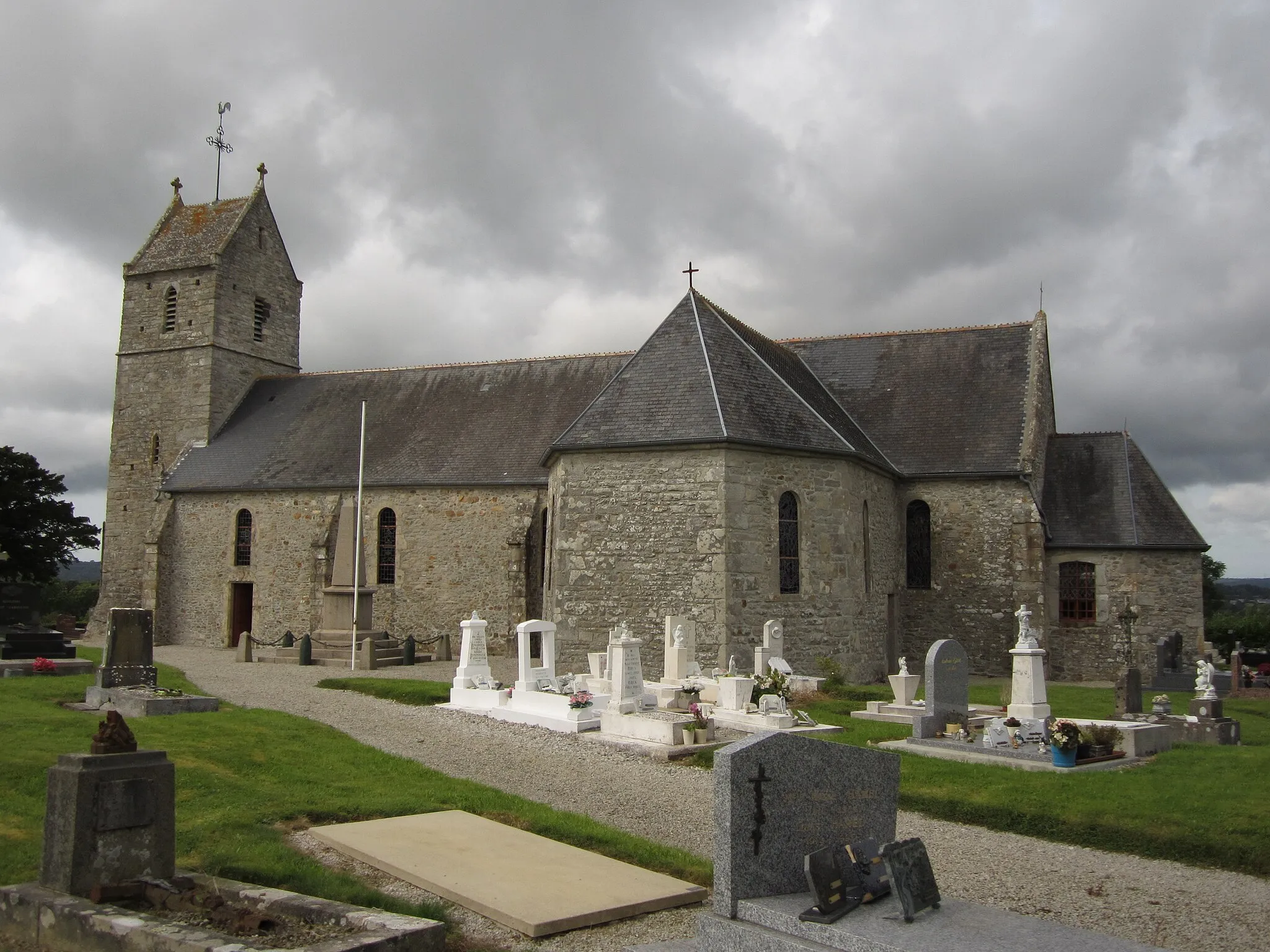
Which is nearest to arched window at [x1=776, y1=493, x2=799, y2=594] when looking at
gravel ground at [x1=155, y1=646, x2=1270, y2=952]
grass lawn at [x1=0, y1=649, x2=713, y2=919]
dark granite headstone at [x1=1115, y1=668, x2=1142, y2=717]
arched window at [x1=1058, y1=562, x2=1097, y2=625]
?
dark granite headstone at [x1=1115, y1=668, x2=1142, y2=717]

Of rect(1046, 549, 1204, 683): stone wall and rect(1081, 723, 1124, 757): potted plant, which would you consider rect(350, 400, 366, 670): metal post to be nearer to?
rect(1046, 549, 1204, 683): stone wall

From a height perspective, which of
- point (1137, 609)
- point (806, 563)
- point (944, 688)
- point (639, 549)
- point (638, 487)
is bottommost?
point (944, 688)

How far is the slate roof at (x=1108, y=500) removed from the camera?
82.4ft

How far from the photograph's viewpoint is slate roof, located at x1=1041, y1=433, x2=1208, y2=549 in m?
25.1

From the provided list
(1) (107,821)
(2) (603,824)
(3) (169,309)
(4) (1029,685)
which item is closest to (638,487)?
(4) (1029,685)

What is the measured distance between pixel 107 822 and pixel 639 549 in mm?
14778

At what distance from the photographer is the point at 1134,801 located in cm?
967

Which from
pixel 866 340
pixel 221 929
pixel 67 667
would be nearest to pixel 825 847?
pixel 221 929

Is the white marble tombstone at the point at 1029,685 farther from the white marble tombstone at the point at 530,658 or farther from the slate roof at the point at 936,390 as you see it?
the slate roof at the point at 936,390

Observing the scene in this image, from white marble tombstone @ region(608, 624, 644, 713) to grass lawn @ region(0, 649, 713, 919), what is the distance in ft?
13.2

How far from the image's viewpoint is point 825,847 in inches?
219

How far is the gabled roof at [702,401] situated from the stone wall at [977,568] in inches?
106

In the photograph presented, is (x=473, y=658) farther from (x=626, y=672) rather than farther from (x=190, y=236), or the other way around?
(x=190, y=236)

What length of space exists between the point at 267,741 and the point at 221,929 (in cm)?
687
